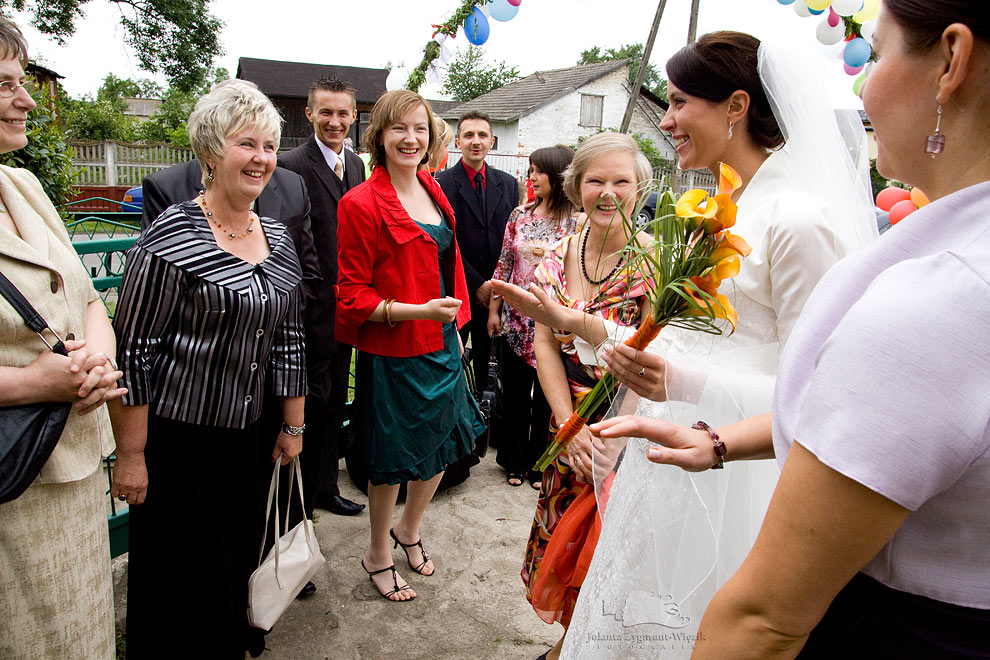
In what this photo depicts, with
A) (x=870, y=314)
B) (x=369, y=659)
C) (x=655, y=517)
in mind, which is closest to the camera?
(x=870, y=314)

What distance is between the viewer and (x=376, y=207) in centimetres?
297

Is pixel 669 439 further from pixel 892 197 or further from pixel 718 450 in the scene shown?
pixel 892 197

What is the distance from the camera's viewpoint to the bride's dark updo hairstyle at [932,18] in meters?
0.79

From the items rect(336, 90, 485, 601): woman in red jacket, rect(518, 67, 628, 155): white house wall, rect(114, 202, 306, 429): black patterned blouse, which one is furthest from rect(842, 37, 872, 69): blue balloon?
rect(518, 67, 628, 155): white house wall

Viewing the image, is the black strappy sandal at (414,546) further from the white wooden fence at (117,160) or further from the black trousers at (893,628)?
the white wooden fence at (117,160)

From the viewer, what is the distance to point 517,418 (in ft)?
14.8

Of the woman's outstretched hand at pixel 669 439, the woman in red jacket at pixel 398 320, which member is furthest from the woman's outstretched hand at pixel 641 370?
the woman in red jacket at pixel 398 320

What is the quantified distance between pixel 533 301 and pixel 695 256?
0.75m

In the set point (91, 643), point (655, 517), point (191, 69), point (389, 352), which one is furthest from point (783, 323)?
point (191, 69)

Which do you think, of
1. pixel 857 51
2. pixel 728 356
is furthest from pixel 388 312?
pixel 857 51

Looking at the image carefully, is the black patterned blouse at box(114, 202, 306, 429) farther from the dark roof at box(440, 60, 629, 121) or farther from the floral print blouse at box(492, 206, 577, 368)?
the dark roof at box(440, 60, 629, 121)

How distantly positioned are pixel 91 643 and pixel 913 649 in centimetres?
208

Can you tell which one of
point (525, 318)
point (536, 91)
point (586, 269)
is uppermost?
point (536, 91)

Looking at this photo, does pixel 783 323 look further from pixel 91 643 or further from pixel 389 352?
pixel 91 643
